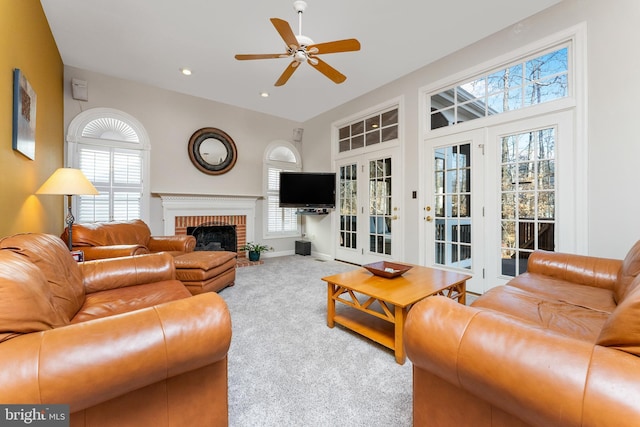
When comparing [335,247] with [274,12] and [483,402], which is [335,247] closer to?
[274,12]

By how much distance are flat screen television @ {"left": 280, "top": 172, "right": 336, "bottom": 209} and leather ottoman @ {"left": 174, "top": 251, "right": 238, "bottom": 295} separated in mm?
2105

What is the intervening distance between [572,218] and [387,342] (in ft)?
7.17

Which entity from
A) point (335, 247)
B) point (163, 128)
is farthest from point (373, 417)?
point (163, 128)

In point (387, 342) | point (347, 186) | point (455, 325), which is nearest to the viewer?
point (455, 325)

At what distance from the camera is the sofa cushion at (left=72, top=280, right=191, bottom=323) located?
1.49 m

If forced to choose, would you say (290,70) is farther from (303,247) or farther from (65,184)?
(303,247)

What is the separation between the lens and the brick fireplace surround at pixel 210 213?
4316 millimetres

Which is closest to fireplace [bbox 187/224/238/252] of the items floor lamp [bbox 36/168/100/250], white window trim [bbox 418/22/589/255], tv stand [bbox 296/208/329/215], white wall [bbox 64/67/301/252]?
white wall [bbox 64/67/301/252]

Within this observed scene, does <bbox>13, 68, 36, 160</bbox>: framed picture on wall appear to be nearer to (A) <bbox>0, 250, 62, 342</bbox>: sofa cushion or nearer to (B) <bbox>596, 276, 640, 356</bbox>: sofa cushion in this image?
(A) <bbox>0, 250, 62, 342</bbox>: sofa cushion

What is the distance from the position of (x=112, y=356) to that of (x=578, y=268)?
278cm

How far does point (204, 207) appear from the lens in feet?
15.2

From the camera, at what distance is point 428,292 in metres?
1.90

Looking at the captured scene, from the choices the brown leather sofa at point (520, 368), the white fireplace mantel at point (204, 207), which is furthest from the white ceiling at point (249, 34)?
the brown leather sofa at point (520, 368)

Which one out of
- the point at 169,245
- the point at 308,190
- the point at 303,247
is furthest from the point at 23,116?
the point at 303,247
